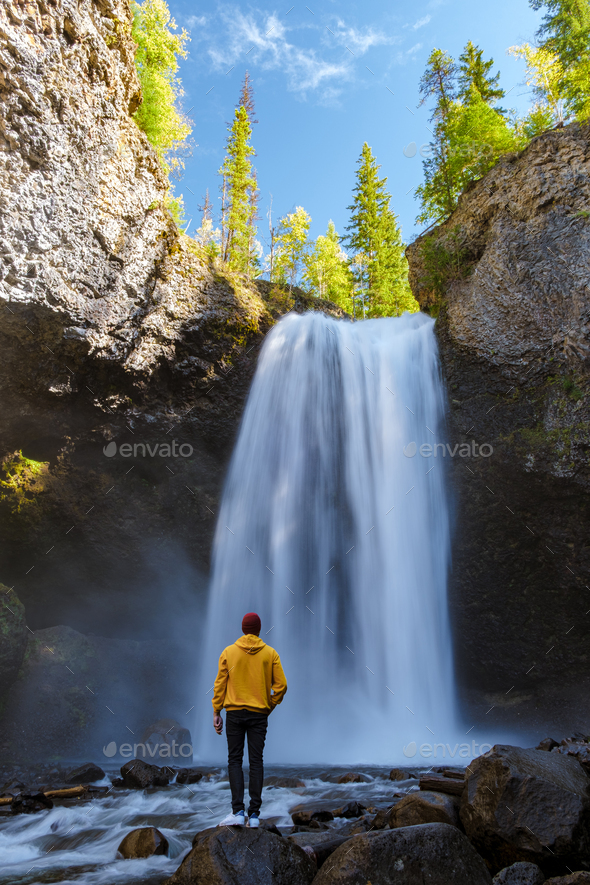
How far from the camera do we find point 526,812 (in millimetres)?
3932

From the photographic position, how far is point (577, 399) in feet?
31.2

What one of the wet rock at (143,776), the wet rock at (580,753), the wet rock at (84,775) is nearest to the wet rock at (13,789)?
the wet rock at (84,775)

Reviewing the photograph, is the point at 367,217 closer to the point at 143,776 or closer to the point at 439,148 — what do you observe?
the point at 439,148

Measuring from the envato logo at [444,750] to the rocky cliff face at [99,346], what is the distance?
5745mm

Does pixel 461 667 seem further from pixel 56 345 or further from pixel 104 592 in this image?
pixel 56 345

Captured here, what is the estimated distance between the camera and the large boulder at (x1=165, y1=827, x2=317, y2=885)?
3.43 metres

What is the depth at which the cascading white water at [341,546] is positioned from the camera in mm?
10086

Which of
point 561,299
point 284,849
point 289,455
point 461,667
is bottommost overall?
point 461,667

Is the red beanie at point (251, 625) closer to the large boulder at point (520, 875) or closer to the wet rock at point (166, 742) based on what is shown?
the large boulder at point (520, 875)

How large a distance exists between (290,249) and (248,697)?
2578cm

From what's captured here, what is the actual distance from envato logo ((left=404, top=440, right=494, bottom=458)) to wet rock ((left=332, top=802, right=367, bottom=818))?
7.03 meters

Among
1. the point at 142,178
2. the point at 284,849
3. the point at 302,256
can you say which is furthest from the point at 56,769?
the point at 302,256

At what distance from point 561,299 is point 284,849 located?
33.0 feet

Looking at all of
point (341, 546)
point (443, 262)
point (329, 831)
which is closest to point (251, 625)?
point (329, 831)
